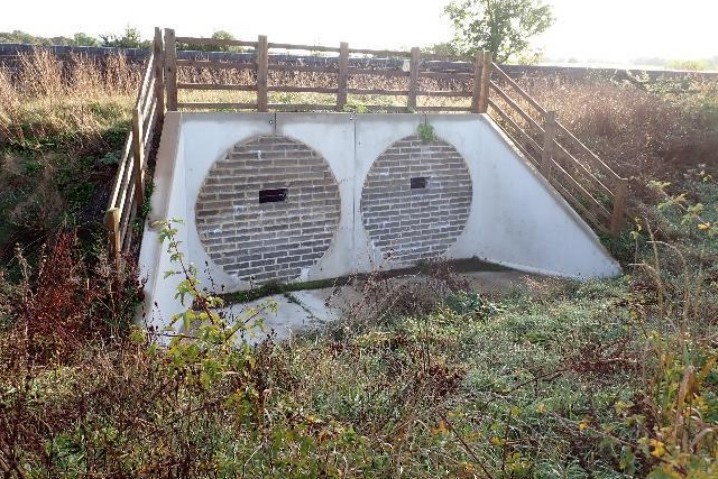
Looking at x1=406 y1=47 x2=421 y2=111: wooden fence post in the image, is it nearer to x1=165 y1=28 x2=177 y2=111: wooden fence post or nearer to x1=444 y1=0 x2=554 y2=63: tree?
x1=165 y1=28 x2=177 y2=111: wooden fence post

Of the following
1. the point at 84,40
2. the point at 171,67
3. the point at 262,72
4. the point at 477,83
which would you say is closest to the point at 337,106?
the point at 262,72

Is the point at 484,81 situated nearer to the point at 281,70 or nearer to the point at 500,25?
the point at 281,70

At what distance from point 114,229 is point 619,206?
755cm

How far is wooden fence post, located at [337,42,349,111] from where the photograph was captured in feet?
29.1

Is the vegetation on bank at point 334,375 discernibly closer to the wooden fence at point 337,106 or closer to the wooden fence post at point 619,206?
the wooden fence at point 337,106

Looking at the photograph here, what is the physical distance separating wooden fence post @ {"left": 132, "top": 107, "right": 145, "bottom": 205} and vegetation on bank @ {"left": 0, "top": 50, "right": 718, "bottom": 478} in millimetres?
646

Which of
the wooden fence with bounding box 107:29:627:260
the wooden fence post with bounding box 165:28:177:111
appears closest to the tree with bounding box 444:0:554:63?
the wooden fence with bounding box 107:29:627:260

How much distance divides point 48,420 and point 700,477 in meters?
3.36

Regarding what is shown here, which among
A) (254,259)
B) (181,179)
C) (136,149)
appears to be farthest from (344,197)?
(136,149)

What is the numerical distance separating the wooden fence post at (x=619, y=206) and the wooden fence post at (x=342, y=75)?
4.58m

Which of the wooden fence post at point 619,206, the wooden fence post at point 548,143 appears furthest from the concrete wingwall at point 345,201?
the wooden fence post at point 619,206

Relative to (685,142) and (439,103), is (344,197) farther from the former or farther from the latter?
(685,142)

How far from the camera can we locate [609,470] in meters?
3.34

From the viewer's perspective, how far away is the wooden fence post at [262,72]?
321 inches
